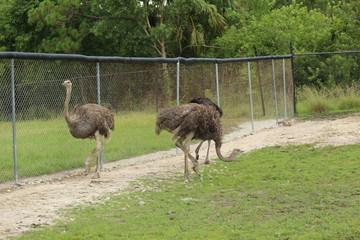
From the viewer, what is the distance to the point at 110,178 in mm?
11133

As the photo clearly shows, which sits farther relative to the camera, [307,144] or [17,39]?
[17,39]

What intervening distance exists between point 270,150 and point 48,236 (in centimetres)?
782

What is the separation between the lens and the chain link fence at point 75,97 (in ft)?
35.5

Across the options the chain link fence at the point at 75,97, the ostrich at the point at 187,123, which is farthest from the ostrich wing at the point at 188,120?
the chain link fence at the point at 75,97

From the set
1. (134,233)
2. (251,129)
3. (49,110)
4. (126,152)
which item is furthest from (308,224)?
(251,129)

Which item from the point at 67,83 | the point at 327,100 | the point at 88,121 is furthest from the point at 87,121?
the point at 327,100

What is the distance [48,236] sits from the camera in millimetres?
7141

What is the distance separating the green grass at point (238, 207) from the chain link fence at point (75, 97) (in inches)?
75.1

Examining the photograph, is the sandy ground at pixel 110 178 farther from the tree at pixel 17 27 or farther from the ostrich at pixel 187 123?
the tree at pixel 17 27

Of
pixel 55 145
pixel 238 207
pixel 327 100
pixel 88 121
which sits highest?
pixel 327 100

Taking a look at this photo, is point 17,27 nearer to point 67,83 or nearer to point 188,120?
point 67,83

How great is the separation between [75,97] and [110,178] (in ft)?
5.67

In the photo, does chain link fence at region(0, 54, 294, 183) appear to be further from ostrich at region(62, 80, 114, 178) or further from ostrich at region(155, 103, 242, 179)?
ostrich at region(155, 103, 242, 179)

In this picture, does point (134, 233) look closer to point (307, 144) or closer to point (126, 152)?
point (126, 152)
